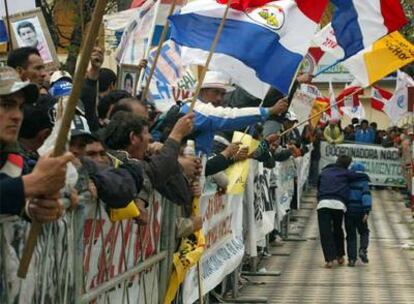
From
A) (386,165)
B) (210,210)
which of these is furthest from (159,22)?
(386,165)

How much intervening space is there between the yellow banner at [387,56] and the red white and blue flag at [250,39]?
4666 millimetres

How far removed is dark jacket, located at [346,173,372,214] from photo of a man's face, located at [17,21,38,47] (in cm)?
839

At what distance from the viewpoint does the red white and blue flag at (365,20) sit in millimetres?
12797

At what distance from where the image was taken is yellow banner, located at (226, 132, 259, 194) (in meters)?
12.3

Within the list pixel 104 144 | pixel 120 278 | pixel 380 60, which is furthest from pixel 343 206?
pixel 120 278

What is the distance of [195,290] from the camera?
981 centimetres

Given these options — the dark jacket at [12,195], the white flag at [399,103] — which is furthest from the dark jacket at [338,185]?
the dark jacket at [12,195]

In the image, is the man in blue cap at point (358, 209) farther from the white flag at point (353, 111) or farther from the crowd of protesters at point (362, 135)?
the white flag at point (353, 111)

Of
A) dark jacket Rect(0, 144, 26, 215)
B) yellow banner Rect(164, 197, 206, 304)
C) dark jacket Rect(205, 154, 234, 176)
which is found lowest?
yellow banner Rect(164, 197, 206, 304)

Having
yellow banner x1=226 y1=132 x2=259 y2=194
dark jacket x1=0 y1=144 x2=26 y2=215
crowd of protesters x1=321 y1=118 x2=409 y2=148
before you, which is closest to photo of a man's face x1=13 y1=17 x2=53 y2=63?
yellow banner x1=226 y1=132 x2=259 y2=194

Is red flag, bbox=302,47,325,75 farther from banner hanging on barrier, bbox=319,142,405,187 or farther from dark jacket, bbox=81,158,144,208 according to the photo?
Result: banner hanging on barrier, bbox=319,142,405,187

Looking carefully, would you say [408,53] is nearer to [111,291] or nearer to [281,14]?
[281,14]

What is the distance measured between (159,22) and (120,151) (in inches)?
188

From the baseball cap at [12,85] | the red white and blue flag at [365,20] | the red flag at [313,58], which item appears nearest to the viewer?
the baseball cap at [12,85]
